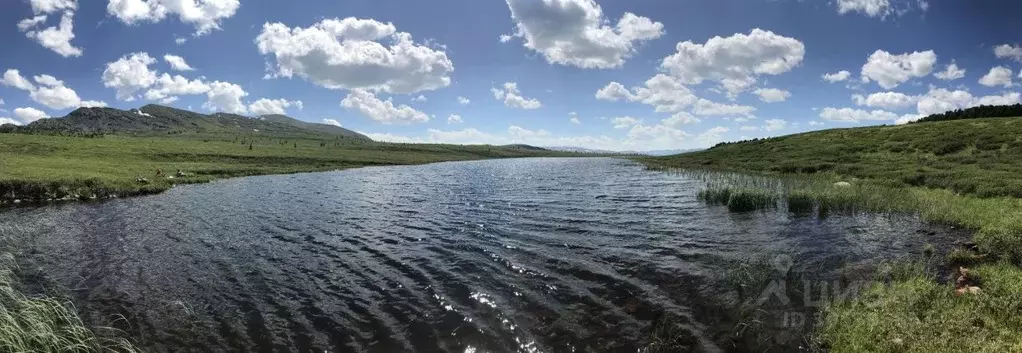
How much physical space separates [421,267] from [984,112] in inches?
6022

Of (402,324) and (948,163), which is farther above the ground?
(948,163)

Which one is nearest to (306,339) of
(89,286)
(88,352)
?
(88,352)

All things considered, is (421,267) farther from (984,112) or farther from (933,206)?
(984,112)

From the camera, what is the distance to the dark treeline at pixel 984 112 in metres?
106

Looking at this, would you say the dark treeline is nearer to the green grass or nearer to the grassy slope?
the grassy slope

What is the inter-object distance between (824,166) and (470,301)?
65007 millimetres

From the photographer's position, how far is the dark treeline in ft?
349

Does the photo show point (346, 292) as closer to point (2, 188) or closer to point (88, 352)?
point (88, 352)

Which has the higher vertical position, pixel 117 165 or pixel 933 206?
pixel 117 165

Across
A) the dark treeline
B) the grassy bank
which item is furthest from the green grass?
the dark treeline

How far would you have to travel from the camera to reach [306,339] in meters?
13.1

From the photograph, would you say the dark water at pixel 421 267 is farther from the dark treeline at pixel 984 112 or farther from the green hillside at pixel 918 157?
the dark treeline at pixel 984 112

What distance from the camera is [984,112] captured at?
11375 centimetres

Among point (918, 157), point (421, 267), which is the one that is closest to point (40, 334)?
point (421, 267)
